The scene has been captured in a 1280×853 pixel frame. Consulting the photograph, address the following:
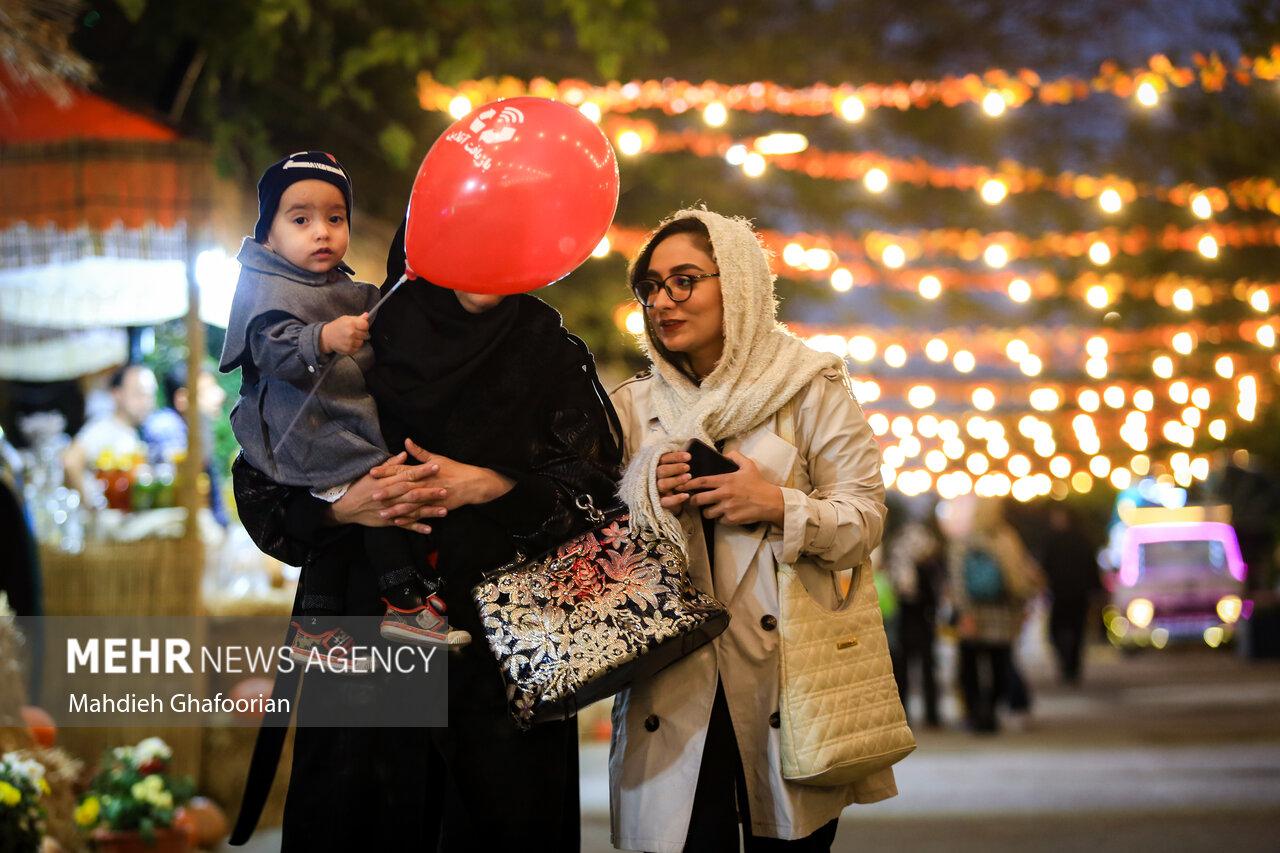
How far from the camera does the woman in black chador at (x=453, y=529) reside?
3.23m

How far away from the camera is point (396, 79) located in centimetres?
934

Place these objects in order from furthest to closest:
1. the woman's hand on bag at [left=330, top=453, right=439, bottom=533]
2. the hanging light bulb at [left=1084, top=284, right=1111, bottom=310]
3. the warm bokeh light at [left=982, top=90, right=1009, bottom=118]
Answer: the hanging light bulb at [left=1084, top=284, right=1111, bottom=310]
the warm bokeh light at [left=982, top=90, right=1009, bottom=118]
the woman's hand on bag at [left=330, top=453, right=439, bottom=533]

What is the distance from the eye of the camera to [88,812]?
240 inches

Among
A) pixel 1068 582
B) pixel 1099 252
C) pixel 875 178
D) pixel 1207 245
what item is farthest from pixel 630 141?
pixel 1068 582

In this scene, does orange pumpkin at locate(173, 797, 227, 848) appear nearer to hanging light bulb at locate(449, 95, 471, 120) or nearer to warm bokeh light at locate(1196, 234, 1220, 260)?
hanging light bulb at locate(449, 95, 471, 120)

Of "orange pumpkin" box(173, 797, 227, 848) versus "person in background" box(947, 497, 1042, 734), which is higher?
"person in background" box(947, 497, 1042, 734)

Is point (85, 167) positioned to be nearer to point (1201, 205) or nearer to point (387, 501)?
point (387, 501)

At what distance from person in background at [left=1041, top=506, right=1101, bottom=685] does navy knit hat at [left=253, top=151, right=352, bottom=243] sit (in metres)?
14.4

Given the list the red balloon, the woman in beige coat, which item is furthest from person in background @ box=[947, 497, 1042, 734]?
the red balloon

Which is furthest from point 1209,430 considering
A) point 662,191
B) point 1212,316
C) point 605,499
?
point 605,499

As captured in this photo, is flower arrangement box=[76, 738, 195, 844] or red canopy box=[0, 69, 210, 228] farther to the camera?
red canopy box=[0, 69, 210, 228]

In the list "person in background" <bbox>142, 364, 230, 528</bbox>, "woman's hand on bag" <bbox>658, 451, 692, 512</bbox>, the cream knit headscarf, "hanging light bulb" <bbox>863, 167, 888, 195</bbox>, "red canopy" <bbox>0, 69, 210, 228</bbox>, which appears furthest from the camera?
"hanging light bulb" <bbox>863, 167, 888, 195</bbox>

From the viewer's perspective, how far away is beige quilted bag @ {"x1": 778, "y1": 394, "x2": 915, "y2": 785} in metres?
3.55

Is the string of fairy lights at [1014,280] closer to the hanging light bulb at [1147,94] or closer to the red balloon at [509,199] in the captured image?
the hanging light bulb at [1147,94]
